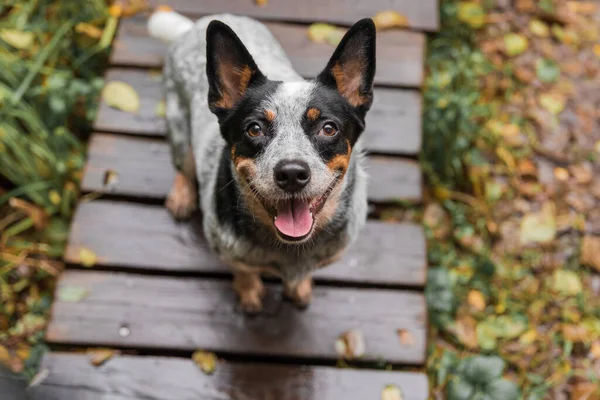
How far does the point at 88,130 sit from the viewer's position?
3639 millimetres

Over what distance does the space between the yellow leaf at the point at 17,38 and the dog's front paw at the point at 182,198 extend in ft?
4.43

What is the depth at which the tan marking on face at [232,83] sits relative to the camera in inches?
87.7

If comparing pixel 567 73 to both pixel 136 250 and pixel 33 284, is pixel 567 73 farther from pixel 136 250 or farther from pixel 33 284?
pixel 33 284

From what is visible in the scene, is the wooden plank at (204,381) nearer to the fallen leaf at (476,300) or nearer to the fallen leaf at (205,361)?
the fallen leaf at (205,361)

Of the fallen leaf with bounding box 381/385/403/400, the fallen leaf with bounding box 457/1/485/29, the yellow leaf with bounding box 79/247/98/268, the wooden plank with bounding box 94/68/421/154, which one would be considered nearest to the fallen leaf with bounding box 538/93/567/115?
the fallen leaf with bounding box 457/1/485/29

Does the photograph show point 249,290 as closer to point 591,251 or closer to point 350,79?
point 350,79

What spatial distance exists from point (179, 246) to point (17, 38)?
1.68m

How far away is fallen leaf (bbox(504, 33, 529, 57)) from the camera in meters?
4.09

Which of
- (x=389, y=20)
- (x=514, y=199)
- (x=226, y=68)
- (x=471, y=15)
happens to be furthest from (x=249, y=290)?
(x=471, y=15)

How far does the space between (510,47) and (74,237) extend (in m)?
3.08

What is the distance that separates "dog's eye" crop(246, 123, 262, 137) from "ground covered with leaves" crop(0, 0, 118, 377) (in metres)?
1.50

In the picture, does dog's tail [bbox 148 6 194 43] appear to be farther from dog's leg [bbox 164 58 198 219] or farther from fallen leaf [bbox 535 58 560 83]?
fallen leaf [bbox 535 58 560 83]

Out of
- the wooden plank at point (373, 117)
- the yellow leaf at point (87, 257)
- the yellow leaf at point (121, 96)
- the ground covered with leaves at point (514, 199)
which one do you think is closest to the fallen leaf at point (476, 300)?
the ground covered with leaves at point (514, 199)

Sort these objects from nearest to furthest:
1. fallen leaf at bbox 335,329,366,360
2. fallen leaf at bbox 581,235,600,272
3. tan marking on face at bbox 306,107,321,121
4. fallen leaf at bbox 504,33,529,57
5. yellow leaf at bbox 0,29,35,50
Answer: tan marking on face at bbox 306,107,321,121 → fallen leaf at bbox 335,329,366,360 → fallen leaf at bbox 581,235,600,272 → yellow leaf at bbox 0,29,35,50 → fallen leaf at bbox 504,33,529,57
